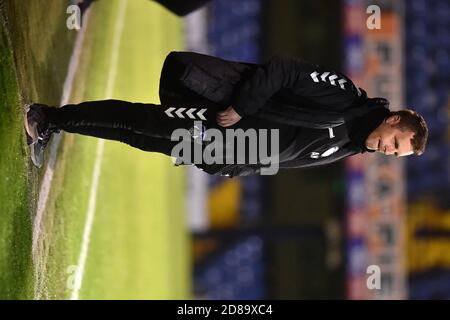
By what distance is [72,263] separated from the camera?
405 centimetres

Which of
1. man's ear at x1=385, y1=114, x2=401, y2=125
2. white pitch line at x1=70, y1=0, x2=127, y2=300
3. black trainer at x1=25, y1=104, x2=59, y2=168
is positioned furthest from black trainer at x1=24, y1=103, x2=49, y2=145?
man's ear at x1=385, y1=114, x2=401, y2=125

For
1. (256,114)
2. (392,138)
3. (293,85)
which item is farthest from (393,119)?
(256,114)

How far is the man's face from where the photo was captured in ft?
9.92

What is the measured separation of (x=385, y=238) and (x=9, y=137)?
20.0 ft

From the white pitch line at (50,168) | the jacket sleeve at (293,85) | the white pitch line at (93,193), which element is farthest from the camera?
the white pitch line at (93,193)

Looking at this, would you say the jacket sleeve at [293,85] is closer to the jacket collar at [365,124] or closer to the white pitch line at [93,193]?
the jacket collar at [365,124]

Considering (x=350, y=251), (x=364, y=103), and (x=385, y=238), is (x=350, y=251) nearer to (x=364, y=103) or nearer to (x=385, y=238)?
(x=385, y=238)

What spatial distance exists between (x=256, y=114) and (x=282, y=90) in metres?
0.14

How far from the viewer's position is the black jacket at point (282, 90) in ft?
9.73

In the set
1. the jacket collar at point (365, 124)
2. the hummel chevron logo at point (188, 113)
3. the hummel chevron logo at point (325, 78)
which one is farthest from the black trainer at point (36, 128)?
the jacket collar at point (365, 124)

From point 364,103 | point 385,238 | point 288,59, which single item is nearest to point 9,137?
point 288,59

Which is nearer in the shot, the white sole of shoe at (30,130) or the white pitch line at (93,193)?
the white sole of shoe at (30,130)

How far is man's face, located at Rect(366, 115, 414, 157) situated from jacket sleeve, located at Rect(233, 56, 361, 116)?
178 millimetres
